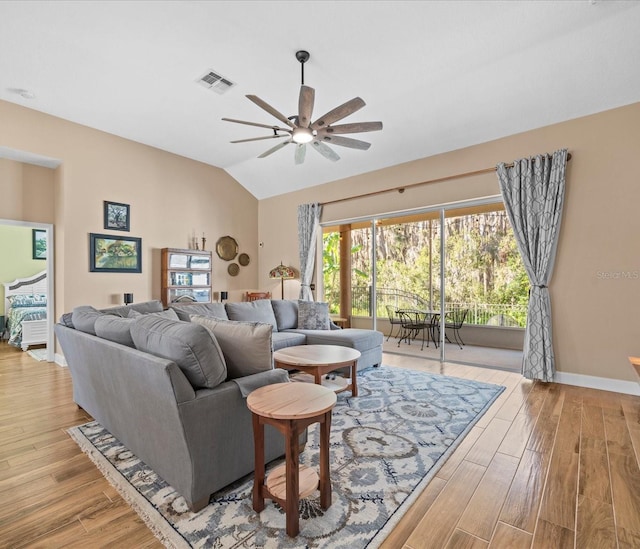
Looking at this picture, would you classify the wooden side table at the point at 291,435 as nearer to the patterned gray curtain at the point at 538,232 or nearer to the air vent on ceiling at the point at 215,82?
the patterned gray curtain at the point at 538,232

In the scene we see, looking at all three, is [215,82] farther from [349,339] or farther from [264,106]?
[349,339]

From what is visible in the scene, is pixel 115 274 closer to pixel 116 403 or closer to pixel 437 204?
pixel 116 403

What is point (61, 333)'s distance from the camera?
3.07 metres

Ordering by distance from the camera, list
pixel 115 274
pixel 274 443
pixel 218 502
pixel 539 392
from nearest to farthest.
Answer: pixel 218 502
pixel 274 443
pixel 539 392
pixel 115 274

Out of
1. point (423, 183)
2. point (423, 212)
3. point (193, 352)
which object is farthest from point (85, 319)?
point (423, 183)

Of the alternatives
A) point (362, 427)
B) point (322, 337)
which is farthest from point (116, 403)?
point (322, 337)

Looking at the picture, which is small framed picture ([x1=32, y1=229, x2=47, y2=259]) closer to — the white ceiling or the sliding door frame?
the white ceiling

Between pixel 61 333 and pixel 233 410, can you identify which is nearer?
pixel 233 410

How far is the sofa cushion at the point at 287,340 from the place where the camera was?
4172 millimetres

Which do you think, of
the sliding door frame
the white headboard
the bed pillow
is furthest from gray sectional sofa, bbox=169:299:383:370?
the white headboard

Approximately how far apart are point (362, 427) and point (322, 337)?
172 centimetres

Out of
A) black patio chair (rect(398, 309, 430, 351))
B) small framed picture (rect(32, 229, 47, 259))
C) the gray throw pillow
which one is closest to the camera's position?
the gray throw pillow

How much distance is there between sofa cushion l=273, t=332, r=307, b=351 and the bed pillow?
18.5 ft

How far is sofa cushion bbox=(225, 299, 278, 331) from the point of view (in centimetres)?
456
